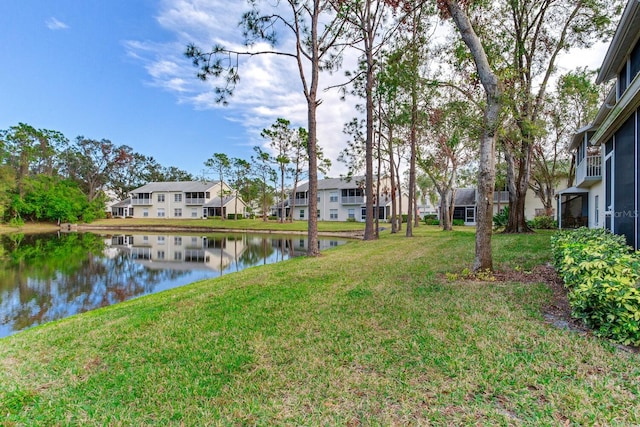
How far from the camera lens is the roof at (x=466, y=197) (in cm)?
3438

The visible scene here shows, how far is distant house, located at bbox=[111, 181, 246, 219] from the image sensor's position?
1955 inches

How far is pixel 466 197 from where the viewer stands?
35469mm

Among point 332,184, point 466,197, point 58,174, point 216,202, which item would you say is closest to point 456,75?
point 466,197

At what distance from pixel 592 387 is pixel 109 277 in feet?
45.5

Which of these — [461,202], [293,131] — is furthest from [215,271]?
[461,202]

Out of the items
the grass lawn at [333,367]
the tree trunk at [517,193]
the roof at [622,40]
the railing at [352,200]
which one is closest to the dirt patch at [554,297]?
the grass lawn at [333,367]

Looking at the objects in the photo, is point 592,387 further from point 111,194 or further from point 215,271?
point 111,194

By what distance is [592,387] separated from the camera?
7.95 ft

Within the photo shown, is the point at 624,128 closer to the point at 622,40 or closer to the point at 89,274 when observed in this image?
the point at 622,40

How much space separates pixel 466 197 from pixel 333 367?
36269 millimetres

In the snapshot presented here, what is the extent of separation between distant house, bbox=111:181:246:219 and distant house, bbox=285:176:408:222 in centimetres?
1004

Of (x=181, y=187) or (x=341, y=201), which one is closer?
(x=341, y=201)

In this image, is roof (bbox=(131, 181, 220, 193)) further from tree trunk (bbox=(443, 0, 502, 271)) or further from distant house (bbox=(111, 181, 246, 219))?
tree trunk (bbox=(443, 0, 502, 271))

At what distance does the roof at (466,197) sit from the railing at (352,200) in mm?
11109
